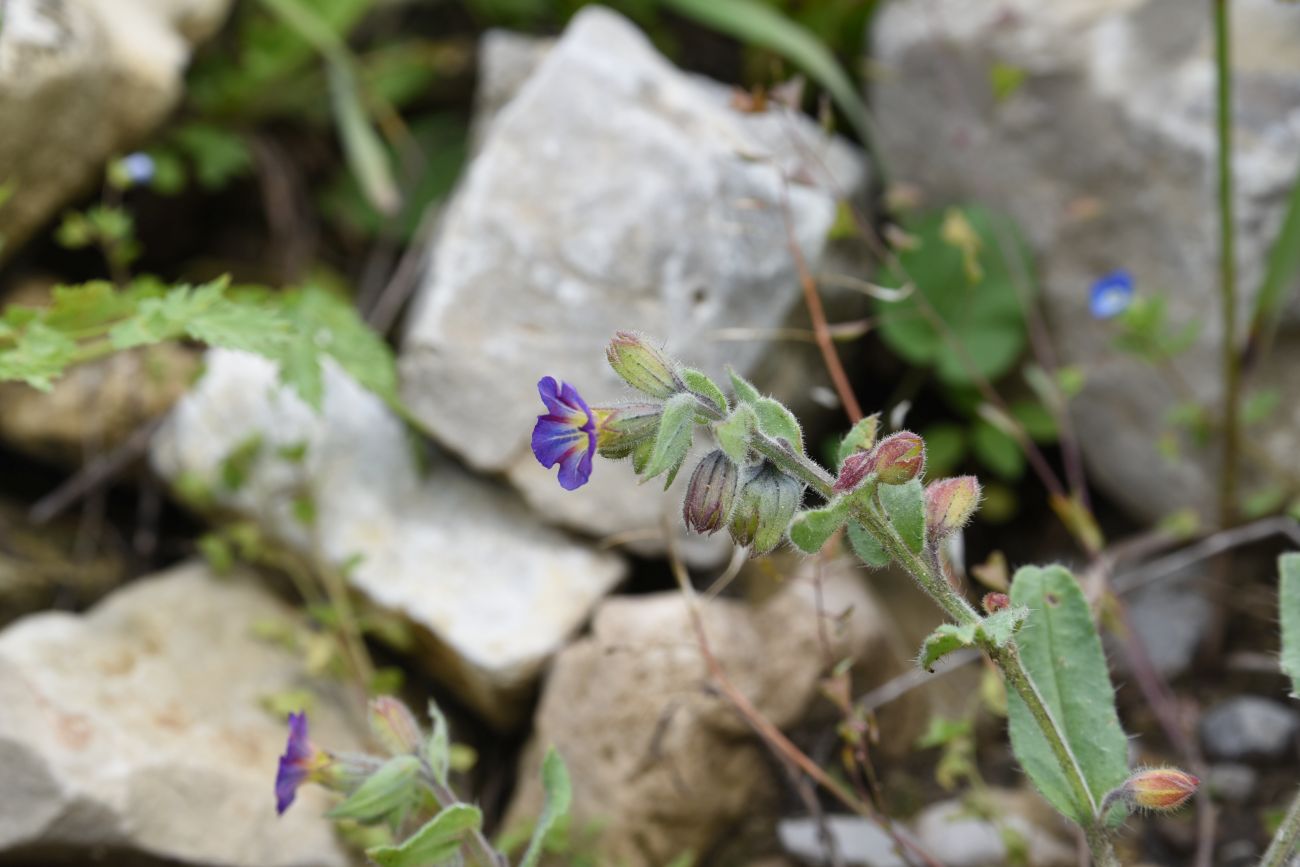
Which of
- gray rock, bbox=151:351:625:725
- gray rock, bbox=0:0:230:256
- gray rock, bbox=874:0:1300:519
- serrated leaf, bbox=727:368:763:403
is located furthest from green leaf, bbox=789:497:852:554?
gray rock, bbox=0:0:230:256

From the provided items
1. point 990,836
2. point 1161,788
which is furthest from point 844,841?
point 1161,788

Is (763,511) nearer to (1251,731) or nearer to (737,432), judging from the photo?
(737,432)

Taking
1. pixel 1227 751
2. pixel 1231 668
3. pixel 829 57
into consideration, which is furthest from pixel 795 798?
pixel 829 57

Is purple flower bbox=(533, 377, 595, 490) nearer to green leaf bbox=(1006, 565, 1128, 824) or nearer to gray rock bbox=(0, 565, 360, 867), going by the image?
green leaf bbox=(1006, 565, 1128, 824)

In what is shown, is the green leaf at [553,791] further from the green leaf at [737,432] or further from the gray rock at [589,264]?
the gray rock at [589,264]

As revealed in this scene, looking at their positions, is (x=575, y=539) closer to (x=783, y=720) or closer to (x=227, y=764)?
(x=783, y=720)

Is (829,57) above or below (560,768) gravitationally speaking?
above
